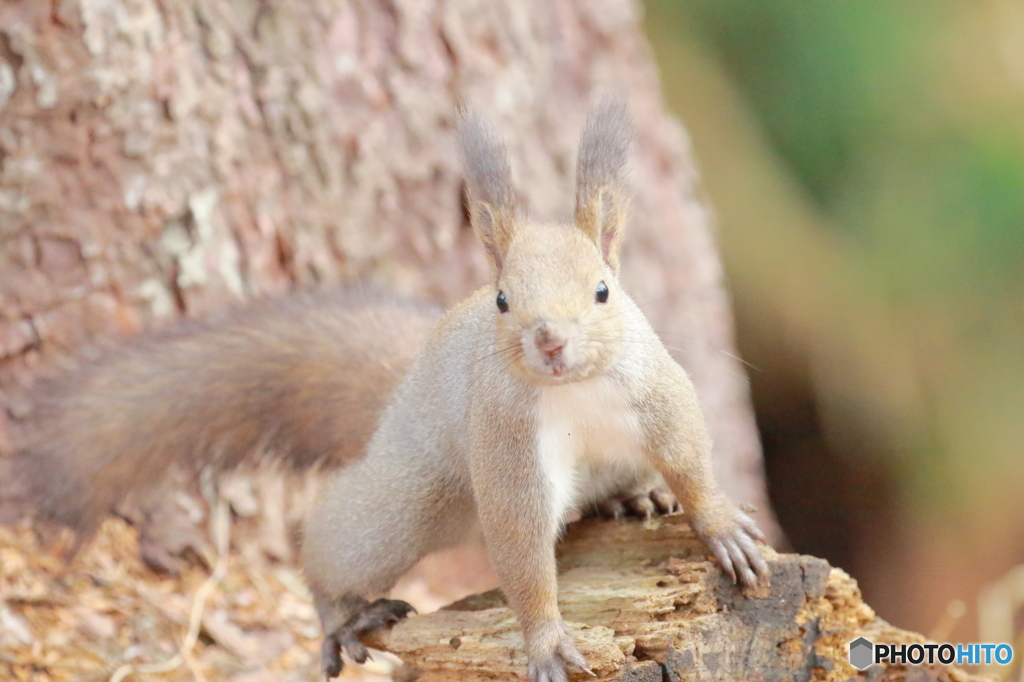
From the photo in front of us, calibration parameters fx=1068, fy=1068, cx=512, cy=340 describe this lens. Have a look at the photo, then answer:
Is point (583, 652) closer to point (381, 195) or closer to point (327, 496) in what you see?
point (327, 496)

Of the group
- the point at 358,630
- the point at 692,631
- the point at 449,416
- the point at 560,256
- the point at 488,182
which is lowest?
the point at 358,630

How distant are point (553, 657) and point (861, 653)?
0.51m

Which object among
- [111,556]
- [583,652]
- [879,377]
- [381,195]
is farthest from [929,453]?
[111,556]

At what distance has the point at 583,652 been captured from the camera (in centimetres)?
166

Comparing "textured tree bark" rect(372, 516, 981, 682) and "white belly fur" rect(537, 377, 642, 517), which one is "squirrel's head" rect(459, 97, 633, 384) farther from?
"textured tree bark" rect(372, 516, 981, 682)

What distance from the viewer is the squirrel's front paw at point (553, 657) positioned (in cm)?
165

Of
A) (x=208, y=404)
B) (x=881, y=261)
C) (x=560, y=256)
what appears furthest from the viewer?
(x=881, y=261)

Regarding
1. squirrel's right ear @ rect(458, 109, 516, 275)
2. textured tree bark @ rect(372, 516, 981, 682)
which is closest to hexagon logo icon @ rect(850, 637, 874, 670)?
textured tree bark @ rect(372, 516, 981, 682)

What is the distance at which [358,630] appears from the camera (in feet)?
6.81

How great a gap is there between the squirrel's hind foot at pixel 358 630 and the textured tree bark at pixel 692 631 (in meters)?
0.24

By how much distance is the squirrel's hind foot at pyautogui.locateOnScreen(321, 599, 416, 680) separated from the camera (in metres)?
2.07

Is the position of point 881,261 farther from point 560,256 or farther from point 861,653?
point 560,256

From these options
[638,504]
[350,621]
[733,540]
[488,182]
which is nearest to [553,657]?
[733,540]

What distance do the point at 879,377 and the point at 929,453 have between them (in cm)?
29
